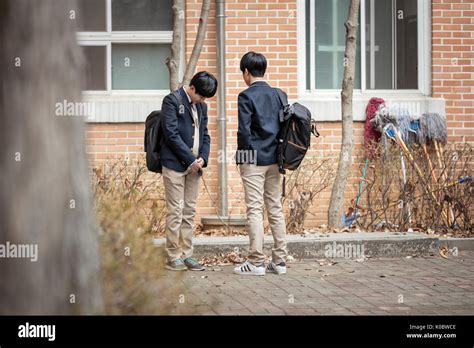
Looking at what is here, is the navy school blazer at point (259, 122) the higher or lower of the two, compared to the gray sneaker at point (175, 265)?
higher

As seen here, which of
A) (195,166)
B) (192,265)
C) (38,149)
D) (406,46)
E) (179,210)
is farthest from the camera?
(406,46)

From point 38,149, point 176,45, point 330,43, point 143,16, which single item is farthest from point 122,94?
point 38,149

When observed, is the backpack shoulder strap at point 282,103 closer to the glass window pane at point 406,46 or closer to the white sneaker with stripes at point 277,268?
the white sneaker with stripes at point 277,268

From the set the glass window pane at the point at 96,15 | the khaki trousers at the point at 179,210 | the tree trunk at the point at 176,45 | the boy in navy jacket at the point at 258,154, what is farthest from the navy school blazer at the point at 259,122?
the glass window pane at the point at 96,15

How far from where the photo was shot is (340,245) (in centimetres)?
1078

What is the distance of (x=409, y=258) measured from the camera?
1093cm

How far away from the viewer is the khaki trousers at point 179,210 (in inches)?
386

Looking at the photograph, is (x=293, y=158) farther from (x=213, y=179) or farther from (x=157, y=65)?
(x=157, y=65)

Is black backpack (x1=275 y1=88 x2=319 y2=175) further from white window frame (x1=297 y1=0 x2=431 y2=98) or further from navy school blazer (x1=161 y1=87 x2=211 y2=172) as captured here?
white window frame (x1=297 y1=0 x2=431 y2=98)

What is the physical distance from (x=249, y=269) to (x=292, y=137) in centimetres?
140

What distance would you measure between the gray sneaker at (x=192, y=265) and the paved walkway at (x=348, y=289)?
8cm

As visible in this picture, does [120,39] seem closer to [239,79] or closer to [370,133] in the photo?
[239,79]

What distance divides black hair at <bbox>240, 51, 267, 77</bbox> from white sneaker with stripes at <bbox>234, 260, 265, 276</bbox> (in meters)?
1.91
